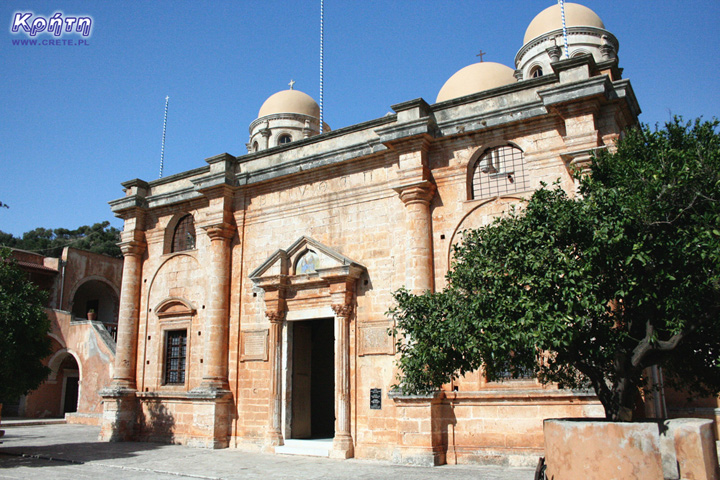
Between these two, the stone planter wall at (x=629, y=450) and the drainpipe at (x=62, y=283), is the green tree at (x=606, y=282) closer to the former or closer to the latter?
the stone planter wall at (x=629, y=450)

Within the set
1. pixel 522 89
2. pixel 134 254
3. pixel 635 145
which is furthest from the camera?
pixel 134 254

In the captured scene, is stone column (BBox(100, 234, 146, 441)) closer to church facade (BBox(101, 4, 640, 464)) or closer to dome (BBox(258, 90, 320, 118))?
church facade (BBox(101, 4, 640, 464))

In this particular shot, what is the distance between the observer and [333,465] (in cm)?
1187

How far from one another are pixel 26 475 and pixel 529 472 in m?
9.44

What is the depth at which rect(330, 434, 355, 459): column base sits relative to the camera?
12859 millimetres

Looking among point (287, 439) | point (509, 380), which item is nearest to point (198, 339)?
point (287, 439)

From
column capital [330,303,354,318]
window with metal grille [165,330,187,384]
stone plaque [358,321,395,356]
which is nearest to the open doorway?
window with metal grille [165,330,187,384]

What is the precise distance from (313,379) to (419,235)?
6604mm

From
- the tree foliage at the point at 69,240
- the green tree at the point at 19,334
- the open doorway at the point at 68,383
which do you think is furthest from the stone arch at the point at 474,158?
the tree foliage at the point at 69,240

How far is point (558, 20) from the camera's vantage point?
25.6 meters

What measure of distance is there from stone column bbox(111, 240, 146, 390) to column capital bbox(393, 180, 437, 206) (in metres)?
Answer: 9.91

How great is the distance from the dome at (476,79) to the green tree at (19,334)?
17504mm

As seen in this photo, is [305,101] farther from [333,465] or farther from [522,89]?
Answer: [333,465]

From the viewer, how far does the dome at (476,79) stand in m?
24.6
